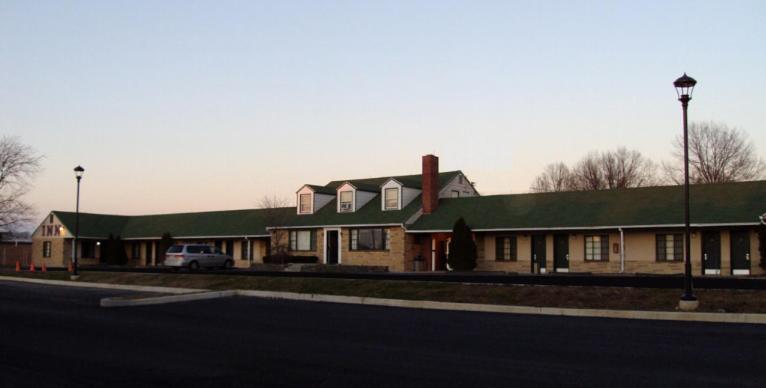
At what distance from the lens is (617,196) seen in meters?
40.3

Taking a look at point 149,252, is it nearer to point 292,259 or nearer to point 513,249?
point 292,259

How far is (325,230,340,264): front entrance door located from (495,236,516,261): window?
37.2 feet

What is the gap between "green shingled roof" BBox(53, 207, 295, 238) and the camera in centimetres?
5409

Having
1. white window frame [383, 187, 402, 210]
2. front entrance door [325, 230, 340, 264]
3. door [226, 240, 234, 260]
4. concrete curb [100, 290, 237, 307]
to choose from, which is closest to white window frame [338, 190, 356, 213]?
front entrance door [325, 230, 340, 264]

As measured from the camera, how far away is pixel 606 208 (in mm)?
38719

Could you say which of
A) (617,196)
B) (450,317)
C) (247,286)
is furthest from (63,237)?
(450,317)

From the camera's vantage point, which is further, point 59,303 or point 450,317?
point 59,303

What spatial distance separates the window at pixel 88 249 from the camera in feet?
204

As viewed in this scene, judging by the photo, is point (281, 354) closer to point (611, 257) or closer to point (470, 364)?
point (470, 364)

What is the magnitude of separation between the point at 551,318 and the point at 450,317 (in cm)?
251

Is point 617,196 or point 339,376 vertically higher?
point 617,196

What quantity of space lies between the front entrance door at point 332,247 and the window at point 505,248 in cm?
1134

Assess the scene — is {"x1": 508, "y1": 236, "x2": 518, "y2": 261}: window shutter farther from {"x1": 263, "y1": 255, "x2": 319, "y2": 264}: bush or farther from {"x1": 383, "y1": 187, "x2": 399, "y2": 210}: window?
{"x1": 263, "y1": 255, "x2": 319, "y2": 264}: bush

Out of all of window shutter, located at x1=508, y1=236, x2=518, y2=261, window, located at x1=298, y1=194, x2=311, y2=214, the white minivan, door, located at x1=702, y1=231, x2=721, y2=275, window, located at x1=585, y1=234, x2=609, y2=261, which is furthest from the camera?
window, located at x1=298, y1=194, x2=311, y2=214
